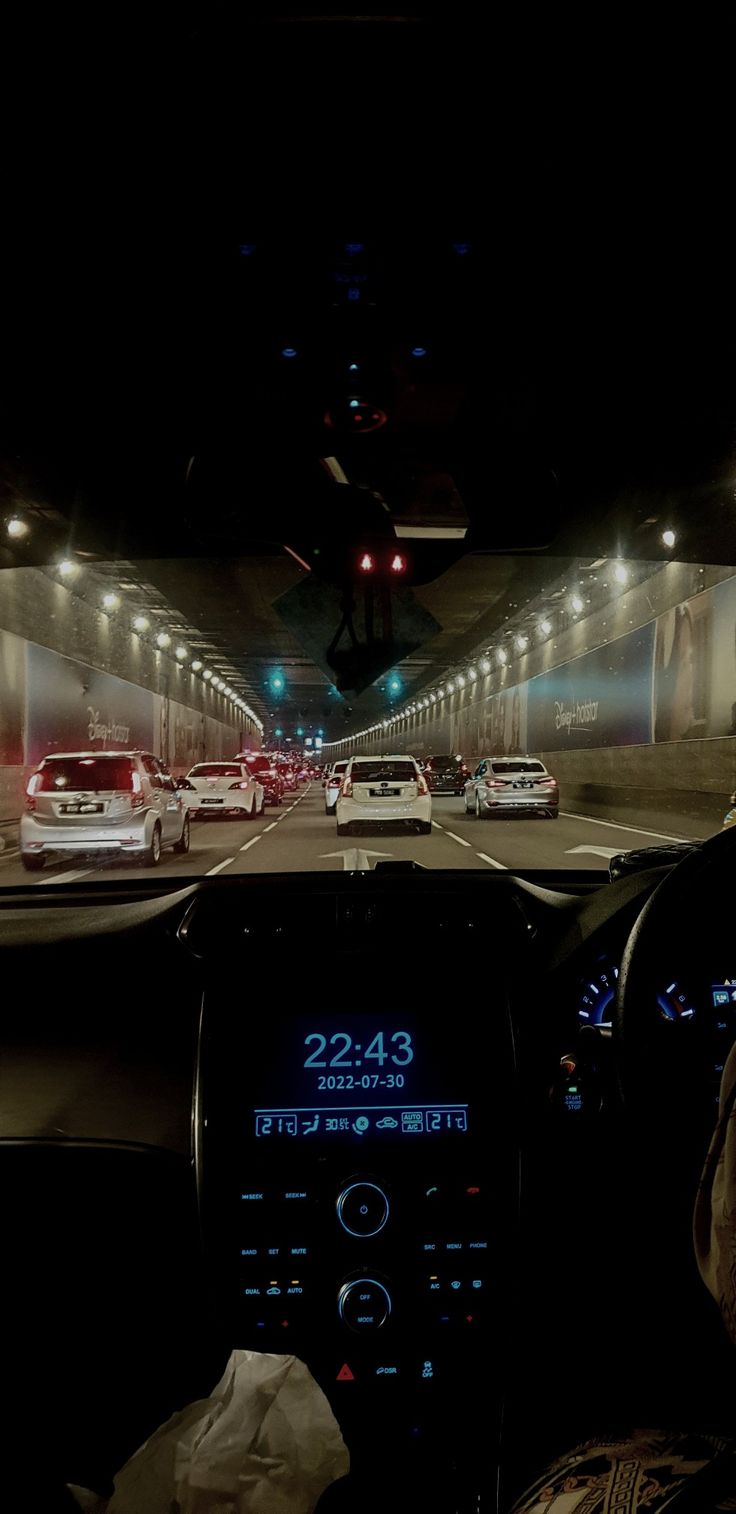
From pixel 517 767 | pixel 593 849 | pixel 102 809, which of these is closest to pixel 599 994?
pixel 593 849

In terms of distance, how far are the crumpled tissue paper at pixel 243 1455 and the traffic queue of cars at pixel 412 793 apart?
11.5 meters


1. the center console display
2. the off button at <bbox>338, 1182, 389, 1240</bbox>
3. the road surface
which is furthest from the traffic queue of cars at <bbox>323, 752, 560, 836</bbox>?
the off button at <bbox>338, 1182, 389, 1240</bbox>

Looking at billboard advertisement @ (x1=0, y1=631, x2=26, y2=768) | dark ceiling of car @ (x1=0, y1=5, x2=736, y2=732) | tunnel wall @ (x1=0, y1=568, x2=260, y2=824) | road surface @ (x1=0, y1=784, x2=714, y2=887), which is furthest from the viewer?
tunnel wall @ (x1=0, y1=568, x2=260, y2=824)

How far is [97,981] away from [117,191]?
4141 millimetres

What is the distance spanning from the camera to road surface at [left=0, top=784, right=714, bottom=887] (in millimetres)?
8215

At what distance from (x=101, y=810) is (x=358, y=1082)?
1082cm

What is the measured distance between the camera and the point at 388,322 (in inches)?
239

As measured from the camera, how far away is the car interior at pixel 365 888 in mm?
2344

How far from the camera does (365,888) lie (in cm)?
295

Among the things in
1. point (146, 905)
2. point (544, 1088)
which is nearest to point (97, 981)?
point (146, 905)

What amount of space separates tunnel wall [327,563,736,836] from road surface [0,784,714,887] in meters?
1.42

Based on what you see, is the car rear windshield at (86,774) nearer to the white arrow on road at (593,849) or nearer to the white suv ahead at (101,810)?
the white suv ahead at (101,810)

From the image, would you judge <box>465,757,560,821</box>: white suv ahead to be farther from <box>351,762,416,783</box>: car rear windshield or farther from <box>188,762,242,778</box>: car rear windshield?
<box>188,762,242,778</box>: car rear windshield

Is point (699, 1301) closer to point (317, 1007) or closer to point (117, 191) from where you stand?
point (317, 1007)
